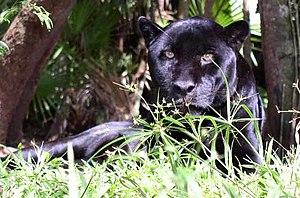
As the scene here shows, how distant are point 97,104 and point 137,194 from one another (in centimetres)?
473

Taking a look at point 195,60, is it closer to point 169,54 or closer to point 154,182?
point 169,54

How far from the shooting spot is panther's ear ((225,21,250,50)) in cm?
311

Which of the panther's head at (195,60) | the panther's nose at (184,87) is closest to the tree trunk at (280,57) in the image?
the panther's head at (195,60)

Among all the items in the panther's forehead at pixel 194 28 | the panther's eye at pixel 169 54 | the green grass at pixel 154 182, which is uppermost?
the panther's forehead at pixel 194 28

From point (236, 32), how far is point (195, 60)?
30cm

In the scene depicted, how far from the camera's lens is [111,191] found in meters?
1.75

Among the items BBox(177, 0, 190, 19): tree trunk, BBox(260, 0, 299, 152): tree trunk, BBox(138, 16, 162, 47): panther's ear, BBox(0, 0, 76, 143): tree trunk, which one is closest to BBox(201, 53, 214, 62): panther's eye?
BBox(138, 16, 162, 47): panther's ear

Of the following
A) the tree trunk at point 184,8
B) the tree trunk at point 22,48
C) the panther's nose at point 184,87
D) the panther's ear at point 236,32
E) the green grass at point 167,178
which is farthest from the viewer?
the tree trunk at point 184,8

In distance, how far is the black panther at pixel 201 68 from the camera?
9.44ft

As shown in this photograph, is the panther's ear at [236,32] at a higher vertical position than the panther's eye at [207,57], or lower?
higher

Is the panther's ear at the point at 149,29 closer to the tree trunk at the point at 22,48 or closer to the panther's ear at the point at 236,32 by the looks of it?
the panther's ear at the point at 236,32

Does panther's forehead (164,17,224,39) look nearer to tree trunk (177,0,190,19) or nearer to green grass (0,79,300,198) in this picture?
green grass (0,79,300,198)

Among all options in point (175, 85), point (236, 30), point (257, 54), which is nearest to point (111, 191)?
point (175, 85)

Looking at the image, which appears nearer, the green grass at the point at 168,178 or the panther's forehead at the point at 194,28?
the green grass at the point at 168,178
